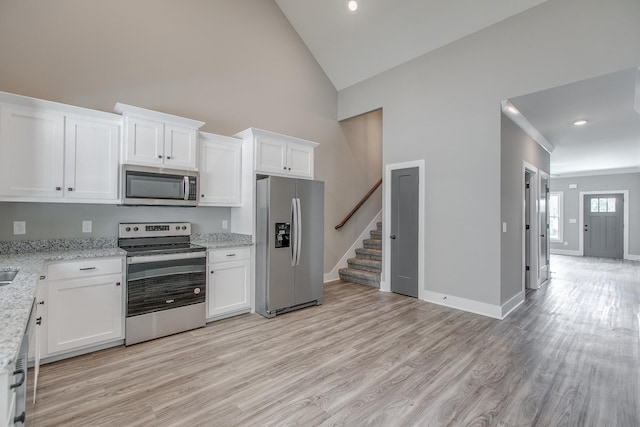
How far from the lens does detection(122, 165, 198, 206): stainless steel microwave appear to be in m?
3.08

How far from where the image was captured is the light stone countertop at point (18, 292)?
956 mm

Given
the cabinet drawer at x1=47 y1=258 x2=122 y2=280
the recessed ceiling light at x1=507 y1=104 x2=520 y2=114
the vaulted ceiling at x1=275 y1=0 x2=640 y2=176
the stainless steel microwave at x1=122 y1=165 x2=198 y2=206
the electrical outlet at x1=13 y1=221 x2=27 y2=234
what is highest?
the vaulted ceiling at x1=275 y1=0 x2=640 y2=176

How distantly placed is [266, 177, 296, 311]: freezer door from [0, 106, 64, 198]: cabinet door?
2037 mm

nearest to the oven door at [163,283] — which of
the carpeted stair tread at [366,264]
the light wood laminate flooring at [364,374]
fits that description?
the light wood laminate flooring at [364,374]

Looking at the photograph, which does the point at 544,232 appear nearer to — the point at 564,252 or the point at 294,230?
the point at 294,230

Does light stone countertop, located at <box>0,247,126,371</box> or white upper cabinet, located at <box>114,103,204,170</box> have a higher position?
white upper cabinet, located at <box>114,103,204,170</box>

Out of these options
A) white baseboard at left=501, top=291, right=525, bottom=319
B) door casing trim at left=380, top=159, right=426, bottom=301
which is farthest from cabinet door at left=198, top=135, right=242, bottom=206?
white baseboard at left=501, top=291, right=525, bottom=319

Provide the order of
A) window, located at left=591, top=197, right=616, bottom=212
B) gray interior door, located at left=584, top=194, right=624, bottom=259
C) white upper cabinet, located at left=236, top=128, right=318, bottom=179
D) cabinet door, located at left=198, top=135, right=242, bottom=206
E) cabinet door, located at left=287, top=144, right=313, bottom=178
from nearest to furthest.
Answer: cabinet door, located at left=198, top=135, right=242, bottom=206 < white upper cabinet, located at left=236, top=128, right=318, bottom=179 < cabinet door, located at left=287, top=144, right=313, bottom=178 < gray interior door, located at left=584, top=194, right=624, bottom=259 < window, located at left=591, top=197, right=616, bottom=212

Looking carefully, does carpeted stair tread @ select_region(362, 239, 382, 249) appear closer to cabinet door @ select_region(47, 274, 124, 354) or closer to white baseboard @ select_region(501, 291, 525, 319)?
white baseboard @ select_region(501, 291, 525, 319)

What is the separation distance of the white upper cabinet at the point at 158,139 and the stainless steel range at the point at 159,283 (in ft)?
2.57

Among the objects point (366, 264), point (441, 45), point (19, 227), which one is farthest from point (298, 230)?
point (441, 45)

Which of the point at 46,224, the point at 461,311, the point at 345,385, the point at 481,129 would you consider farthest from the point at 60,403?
the point at 481,129

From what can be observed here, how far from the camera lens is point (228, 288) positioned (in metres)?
3.66

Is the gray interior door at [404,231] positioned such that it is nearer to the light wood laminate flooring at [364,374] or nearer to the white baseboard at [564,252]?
the light wood laminate flooring at [364,374]
